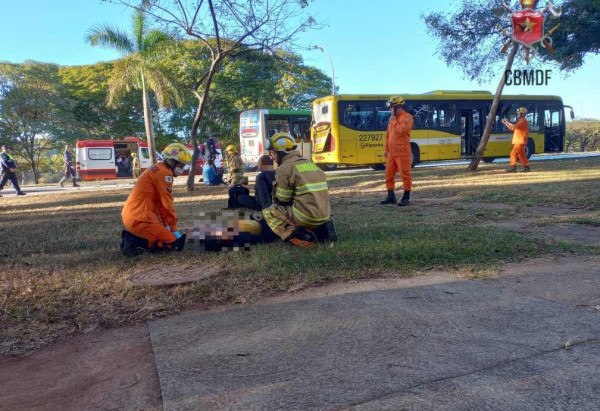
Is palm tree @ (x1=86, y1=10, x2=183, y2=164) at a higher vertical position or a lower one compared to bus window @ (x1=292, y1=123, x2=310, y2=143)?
higher

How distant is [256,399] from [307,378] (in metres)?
0.28

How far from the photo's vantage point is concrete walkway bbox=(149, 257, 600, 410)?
2088 millimetres

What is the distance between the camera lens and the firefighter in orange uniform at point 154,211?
492 cm

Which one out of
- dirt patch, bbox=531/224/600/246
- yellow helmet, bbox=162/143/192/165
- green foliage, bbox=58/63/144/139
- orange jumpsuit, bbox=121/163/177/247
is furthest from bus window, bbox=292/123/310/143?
orange jumpsuit, bbox=121/163/177/247

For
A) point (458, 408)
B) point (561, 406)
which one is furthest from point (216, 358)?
point (561, 406)

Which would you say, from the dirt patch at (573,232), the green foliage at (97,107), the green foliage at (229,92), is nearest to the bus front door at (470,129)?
the green foliage at (229,92)

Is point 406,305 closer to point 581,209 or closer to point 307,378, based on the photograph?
point 307,378

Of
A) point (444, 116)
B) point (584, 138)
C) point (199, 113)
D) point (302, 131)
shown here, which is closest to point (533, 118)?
point (444, 116)

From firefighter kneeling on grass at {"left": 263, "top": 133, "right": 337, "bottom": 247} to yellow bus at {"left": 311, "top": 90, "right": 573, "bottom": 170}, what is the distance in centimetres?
1332

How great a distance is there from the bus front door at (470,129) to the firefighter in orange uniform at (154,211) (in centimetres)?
1660

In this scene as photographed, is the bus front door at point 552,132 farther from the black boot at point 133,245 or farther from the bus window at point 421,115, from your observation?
the black boot at point 133,245

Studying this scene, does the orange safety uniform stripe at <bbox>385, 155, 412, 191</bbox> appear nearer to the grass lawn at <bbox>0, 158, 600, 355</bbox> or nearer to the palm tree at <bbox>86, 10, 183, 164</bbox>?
the grass lawn at <bbox>0, 158, 600, 355</bbox>

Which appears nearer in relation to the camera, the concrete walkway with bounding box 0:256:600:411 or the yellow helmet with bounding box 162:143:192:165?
the concrete walkway with bounding box 0:256:600:411

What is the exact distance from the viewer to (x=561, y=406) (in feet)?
6.38
